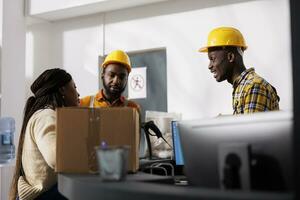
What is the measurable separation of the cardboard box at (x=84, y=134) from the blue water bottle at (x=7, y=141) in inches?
98.5

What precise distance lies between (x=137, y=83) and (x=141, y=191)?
290 centimetres

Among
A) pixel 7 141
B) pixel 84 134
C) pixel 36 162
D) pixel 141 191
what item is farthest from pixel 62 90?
pixel 7 141

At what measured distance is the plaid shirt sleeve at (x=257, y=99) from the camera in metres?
2.31

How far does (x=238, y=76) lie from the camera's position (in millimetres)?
2520

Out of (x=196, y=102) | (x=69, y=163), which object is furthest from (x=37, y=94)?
(x=196, y=102)

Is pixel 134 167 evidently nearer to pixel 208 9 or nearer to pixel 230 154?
pixel 230 154

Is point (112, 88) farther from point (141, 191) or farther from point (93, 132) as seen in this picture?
point (141, 191)

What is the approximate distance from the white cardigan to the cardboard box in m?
0.26

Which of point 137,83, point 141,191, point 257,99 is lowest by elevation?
point 141,191

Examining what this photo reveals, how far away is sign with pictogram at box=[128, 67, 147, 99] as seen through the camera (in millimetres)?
3975

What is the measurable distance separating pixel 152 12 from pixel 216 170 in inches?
109

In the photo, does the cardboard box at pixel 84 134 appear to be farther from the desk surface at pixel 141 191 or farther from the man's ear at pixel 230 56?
the man's ear at pixel 230 56

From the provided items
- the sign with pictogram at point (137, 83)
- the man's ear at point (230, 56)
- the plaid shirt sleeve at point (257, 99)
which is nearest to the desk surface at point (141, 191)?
the plaid shirt sleeve at point (257, 99)

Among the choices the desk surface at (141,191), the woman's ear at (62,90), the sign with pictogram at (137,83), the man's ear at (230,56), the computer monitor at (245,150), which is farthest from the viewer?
the sign with pictogram at (137,83)
